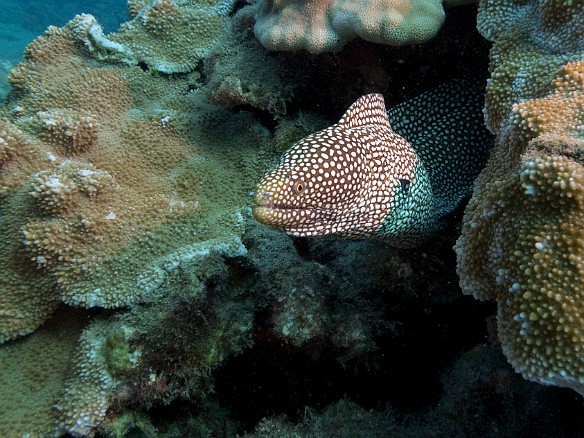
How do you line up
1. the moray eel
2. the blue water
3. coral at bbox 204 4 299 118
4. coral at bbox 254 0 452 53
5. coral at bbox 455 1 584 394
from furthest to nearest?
1. the blue water
2. coral at bbox 204 4 299 118
3. coral at bbox 254 0 452 53
4. the moray eel
5. coral at bbox 455 1 584 394

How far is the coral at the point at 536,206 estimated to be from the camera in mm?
1755

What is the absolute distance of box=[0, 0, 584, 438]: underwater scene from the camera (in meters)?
2.51

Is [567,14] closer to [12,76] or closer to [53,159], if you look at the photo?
[53,159]

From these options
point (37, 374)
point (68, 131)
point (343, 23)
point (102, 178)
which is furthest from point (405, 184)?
point (37, 374)

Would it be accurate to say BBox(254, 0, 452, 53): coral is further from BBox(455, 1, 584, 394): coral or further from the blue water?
the blue water

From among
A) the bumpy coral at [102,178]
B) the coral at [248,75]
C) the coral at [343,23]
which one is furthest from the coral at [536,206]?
the bumpy coral at [102,178]

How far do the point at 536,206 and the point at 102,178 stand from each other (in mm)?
3398

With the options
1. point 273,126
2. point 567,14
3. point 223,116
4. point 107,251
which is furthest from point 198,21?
point 567,14

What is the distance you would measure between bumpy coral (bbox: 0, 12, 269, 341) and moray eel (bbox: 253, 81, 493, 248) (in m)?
1.33

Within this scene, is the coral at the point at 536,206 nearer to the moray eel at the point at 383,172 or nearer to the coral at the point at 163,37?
the moray eel at the point at 383,172

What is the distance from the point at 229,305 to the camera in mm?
3426

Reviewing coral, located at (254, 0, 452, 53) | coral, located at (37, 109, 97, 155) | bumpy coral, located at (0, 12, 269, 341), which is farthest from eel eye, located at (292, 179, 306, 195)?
coral, located at (37, 109, 97, 155)

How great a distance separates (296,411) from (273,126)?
2.86m

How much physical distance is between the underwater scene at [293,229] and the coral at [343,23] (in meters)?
0.02
